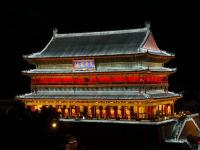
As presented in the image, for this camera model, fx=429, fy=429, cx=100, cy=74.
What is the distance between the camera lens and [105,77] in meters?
47.2

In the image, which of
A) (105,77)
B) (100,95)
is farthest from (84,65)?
(100,95)

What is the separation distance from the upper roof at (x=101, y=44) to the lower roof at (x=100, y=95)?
4241 millimetres

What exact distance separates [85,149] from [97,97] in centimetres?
571

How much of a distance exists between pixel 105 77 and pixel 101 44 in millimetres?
4503

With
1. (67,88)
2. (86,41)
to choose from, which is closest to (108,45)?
(86,41)

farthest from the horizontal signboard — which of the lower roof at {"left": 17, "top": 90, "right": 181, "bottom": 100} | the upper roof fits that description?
the lower roof at {"left": 17, "top": 90, "right": 181, "bottom": 100}

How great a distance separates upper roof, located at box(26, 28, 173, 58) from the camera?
4694 centimetres

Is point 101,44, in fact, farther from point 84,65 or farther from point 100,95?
point 100,95

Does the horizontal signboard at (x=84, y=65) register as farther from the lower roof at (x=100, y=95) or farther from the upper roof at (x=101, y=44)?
the lower roof at (x=100, y=95)

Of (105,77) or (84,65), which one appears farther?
(84,65)

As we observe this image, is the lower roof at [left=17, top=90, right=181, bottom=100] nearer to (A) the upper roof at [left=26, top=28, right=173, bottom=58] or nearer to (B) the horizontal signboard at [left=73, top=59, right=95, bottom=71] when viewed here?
(B) the horizontal signboard at [left=73, top=59, right=95, bottom=71]

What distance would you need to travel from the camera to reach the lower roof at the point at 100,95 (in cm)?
4462

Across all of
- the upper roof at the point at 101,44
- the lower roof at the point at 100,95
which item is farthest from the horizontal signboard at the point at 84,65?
the lower roof at the point at 100,95

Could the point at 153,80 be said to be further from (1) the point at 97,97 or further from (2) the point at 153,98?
(1) the point at 97,97
